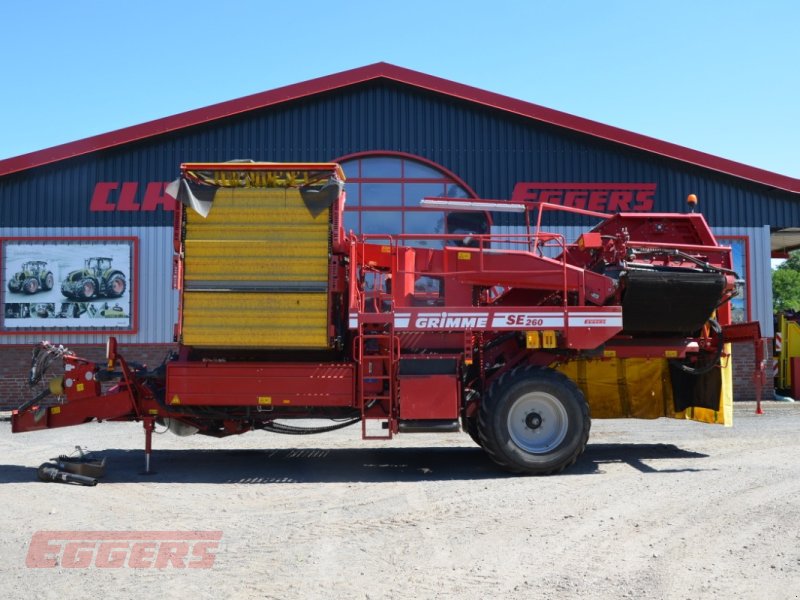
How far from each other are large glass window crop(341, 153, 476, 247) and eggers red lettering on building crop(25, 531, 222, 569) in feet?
40.2

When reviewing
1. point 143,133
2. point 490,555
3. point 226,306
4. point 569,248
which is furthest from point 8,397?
point 490,555

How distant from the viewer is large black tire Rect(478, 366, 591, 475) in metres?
8.70

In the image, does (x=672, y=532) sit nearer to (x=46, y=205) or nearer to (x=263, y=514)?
(x=263, y=514)

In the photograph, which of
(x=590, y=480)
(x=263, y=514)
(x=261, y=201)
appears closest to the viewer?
(x=263, y=514)

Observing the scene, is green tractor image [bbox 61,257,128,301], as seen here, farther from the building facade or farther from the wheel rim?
the wheel rim

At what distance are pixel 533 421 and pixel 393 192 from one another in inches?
396

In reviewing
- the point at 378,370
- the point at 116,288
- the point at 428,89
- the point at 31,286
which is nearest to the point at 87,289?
the point at 116,288

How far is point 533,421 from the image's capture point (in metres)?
8.91

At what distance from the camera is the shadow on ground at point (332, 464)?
8.79 metres

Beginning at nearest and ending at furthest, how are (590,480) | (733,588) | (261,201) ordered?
(733,588), (590,480), (261,201)

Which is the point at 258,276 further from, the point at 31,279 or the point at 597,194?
the point at 597,194

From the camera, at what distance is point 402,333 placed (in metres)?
9.01

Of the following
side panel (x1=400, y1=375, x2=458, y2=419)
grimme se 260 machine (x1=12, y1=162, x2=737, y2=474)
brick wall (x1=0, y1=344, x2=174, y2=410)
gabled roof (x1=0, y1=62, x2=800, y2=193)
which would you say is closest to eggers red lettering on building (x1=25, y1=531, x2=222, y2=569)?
grimme se 260 machine (x1=12, y1=162, x2=737, y2=474)

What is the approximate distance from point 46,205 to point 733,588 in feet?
56.7
